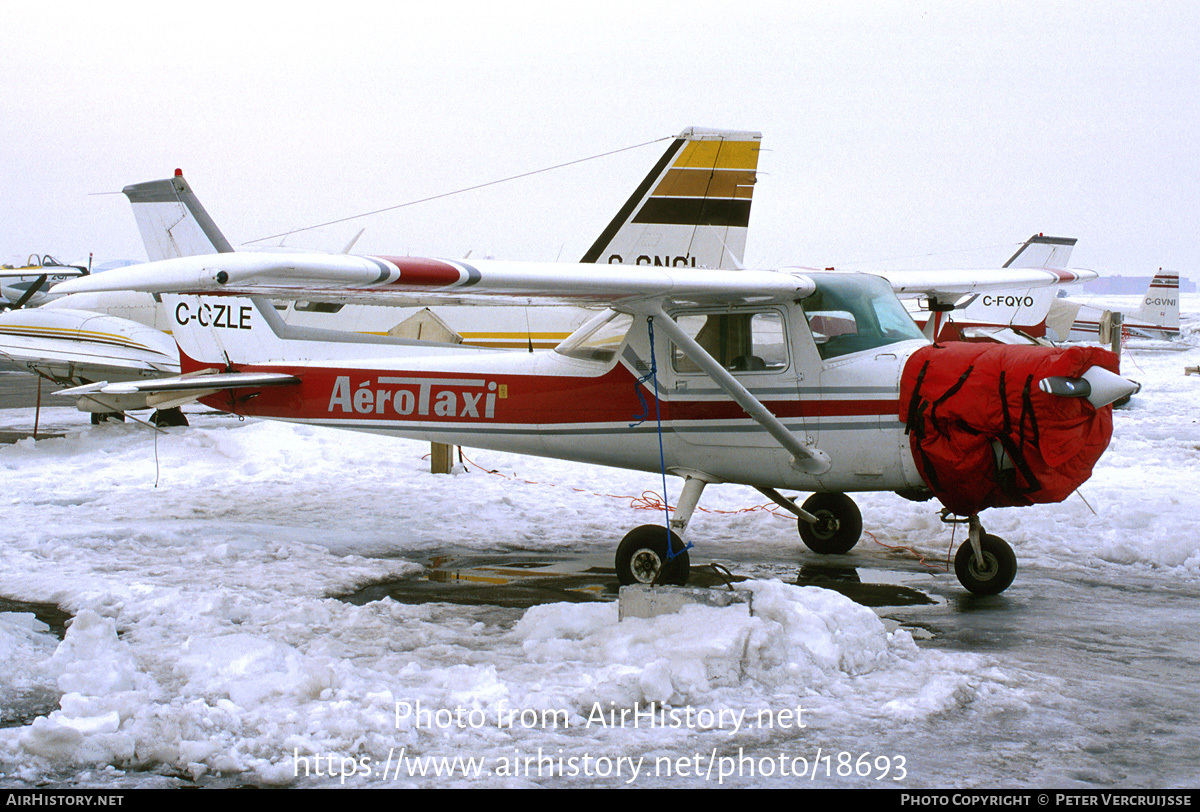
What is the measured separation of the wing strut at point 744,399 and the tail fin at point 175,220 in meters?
5.93

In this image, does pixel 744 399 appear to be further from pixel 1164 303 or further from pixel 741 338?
pixel 1164 303

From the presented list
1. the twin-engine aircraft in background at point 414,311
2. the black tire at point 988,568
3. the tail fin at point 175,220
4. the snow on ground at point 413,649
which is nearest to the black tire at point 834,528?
the snow on ground at point 413,649

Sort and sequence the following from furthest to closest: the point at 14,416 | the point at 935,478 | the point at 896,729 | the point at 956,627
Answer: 1. the point at 14,416
2. the point at 935,478
3. the point at 956,627
4. the point at 896,729

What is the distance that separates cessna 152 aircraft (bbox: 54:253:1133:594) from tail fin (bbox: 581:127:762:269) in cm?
552

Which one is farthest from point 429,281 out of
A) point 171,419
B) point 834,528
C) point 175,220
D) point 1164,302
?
point 1164,302

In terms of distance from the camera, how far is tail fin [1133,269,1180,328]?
46.3 meters

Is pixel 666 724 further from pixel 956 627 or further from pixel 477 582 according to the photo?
pixel 477 582

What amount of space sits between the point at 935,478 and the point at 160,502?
23.0ft

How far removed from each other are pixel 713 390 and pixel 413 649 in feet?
9.19

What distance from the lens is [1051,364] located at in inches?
220

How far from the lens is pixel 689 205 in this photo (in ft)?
43.1

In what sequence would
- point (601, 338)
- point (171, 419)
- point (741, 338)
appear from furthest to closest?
1. point (171, 419)
2. point (601, 338)
3. point (741, 338)

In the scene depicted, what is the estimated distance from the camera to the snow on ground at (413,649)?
366cm

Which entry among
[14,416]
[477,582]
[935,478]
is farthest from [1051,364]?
[14,416]
